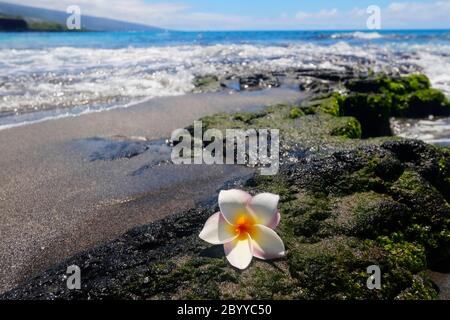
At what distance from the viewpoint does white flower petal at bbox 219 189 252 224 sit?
220cm

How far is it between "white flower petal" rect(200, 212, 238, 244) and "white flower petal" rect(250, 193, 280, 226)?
157mm

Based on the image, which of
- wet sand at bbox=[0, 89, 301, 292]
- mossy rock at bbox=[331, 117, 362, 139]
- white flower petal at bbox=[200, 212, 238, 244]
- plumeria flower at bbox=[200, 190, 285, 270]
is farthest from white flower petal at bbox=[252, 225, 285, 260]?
mossy rock at bbox=[331, 117, 362, 139]

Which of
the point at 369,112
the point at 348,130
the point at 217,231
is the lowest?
the point at 217,231

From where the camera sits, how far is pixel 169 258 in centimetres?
222

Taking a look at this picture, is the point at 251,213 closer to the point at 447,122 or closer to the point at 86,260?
the point at 86,260

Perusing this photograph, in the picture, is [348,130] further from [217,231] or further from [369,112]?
[217,231]

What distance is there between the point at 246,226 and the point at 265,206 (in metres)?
0.15

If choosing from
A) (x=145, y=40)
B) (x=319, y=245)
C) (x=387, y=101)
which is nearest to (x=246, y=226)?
(x=319, y=245)

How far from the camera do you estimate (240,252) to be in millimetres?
2125

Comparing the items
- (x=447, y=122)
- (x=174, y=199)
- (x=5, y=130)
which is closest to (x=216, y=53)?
(x=447, y=122)

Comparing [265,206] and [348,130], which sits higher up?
[348,130]

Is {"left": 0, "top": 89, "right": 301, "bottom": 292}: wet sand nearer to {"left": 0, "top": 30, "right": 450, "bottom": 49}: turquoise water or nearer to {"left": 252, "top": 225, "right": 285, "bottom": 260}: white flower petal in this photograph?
{"left": 252, "top": 225, "right": 285, "bottom": 260}: white flower petal

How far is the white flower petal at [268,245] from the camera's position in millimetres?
2137
